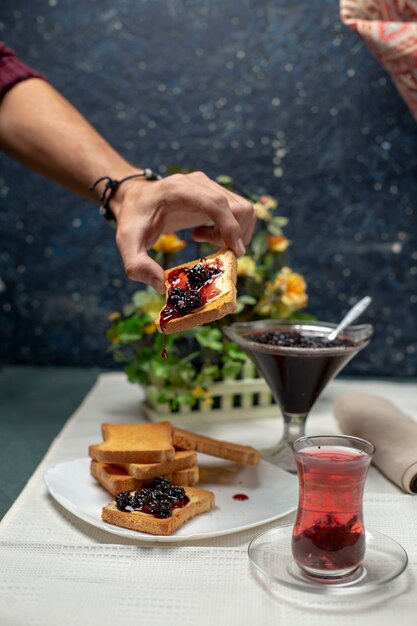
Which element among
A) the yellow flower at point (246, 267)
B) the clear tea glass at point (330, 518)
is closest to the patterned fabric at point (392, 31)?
the yellow flower at point (246, 267)

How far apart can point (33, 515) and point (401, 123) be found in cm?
132

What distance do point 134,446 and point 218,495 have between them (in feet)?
0.46

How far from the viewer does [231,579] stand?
2.77ft

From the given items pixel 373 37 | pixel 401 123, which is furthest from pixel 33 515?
pixel 401 123

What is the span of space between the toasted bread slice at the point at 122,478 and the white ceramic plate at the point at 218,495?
0.02 metres

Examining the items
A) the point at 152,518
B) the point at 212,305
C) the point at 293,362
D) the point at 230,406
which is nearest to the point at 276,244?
the point at 230,406

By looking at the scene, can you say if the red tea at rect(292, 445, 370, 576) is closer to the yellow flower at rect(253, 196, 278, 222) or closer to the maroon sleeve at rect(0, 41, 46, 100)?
the yellow flower at rect(253, 196, 278, 222)

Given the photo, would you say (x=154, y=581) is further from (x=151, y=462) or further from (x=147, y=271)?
(x=147, y=271)

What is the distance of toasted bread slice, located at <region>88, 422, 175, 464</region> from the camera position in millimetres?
1059

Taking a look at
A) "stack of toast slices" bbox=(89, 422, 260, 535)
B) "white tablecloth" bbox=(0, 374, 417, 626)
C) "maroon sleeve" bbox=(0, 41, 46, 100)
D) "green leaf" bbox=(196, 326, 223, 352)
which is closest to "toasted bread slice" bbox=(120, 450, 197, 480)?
"stack of toast slices" bbox=(89, 422, 260, 535)

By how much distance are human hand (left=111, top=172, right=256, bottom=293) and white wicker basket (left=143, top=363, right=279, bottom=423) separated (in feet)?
1.11

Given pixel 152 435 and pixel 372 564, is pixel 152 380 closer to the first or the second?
pixel 152 435

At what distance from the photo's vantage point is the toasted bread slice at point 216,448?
113cm

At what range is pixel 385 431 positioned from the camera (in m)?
1.25
